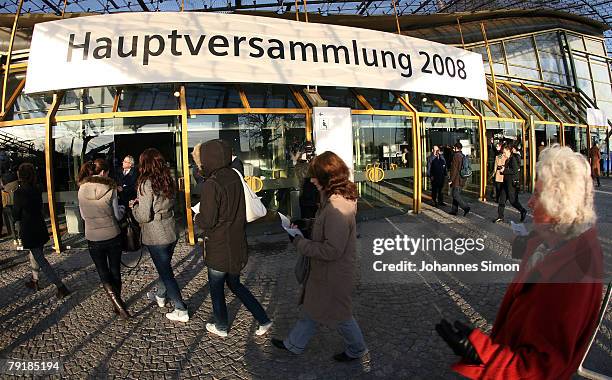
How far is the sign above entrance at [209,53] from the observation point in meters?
6.07

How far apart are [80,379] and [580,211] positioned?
353 cm

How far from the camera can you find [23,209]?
4.15 metres

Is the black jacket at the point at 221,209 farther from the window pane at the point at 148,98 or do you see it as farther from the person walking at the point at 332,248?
the window pane at the point at 148,98

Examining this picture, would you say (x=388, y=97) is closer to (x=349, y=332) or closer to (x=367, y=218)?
(x=367, y=218)

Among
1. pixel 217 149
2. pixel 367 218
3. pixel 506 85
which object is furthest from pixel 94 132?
pixel 506 85

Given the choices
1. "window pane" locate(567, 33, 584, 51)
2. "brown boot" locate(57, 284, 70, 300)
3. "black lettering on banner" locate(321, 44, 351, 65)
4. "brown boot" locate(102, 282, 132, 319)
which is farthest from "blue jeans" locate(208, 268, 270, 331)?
"window pane" locate(567, 33, 584, 51)

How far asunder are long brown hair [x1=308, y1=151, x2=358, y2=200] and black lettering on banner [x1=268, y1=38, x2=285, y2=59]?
486 cm

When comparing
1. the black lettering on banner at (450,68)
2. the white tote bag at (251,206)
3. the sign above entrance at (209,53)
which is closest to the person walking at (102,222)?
the white tote bag at (251,206)

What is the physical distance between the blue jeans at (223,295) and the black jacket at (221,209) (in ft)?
0.31

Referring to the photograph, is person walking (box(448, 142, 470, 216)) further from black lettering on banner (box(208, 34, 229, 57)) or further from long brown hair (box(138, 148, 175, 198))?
long brown hair (box(138, 148, 175, 198))

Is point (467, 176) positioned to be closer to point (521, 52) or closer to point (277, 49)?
point (277, 49)

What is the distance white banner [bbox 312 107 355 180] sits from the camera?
6.83 meters

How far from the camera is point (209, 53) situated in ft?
21.1

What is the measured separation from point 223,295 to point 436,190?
7.12m
